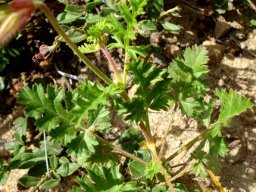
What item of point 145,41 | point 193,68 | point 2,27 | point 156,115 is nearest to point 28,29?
point 145,41

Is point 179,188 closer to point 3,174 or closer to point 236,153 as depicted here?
point 236,153

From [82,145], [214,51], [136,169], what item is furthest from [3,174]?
[214,51]

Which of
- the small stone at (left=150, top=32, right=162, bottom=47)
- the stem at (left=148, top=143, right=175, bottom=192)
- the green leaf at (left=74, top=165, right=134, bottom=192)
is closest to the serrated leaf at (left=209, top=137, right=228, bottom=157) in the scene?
the stem at (left=148, top=143, right=175, bottom=192)

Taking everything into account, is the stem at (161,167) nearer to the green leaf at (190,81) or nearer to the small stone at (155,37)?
the green leaf at (190,81)

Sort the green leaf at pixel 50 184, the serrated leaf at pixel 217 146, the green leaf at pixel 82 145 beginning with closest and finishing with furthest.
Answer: the green leaf at pixel 82 145 → the serrated leaf at pixel 217 146 → the green leaf at pixel 50 184

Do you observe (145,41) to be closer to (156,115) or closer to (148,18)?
(148,18)

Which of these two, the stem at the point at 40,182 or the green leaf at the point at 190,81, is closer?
the green leaf at the point at 190,81

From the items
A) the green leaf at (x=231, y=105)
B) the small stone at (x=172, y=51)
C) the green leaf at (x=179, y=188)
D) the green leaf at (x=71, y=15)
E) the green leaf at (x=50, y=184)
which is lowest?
the green leaf at (x=179, y=188)

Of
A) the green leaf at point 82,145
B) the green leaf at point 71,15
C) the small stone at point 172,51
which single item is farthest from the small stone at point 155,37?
the green leaf at point 82,145

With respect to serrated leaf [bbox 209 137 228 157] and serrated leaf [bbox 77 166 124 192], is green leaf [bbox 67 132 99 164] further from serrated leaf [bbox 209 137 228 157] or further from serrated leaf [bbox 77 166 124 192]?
serrated leaf [bbox 209 137 228 157]
